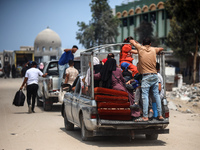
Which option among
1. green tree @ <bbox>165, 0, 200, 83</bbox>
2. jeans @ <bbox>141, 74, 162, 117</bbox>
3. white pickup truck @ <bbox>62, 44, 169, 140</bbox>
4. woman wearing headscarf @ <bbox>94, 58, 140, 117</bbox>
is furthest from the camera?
green tree @ <bbox>165, 0, 200, 83</bbox>

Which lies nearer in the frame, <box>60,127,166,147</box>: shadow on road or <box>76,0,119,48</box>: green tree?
<box>60,127,166,147</box>: shadow on road

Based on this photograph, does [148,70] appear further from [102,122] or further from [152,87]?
[102,122]

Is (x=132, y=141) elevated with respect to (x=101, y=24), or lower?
lower

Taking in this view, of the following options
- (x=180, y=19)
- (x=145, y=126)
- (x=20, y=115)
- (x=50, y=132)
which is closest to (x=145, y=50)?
(x=145, y=126)

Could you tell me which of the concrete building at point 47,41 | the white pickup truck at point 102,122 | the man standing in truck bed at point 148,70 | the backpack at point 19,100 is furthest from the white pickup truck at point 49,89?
the concrete building at point 47,41

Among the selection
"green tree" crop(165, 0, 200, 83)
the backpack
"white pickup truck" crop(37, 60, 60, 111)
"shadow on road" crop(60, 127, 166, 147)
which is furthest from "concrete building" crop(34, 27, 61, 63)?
"shadow on road" crop(60, 127, 166, 147)

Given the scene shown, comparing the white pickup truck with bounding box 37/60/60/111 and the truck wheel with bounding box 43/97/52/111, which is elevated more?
the white pickup truck with bounding box 37/60/60/111

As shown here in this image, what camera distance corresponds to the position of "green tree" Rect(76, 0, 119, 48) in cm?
5903

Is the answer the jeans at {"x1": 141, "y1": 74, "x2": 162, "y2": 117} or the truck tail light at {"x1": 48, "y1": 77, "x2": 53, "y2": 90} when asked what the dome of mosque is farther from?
the jeans at {"x1": 141, "y1": 74, "x2": 162, "y2": 117}

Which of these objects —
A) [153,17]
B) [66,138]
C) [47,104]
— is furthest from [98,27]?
[66,138]

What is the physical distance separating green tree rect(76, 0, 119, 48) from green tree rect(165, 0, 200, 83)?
538 inches

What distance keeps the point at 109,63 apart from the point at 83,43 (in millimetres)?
51358

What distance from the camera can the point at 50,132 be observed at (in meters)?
11.5

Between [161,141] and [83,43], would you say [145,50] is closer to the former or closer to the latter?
[161,141]
